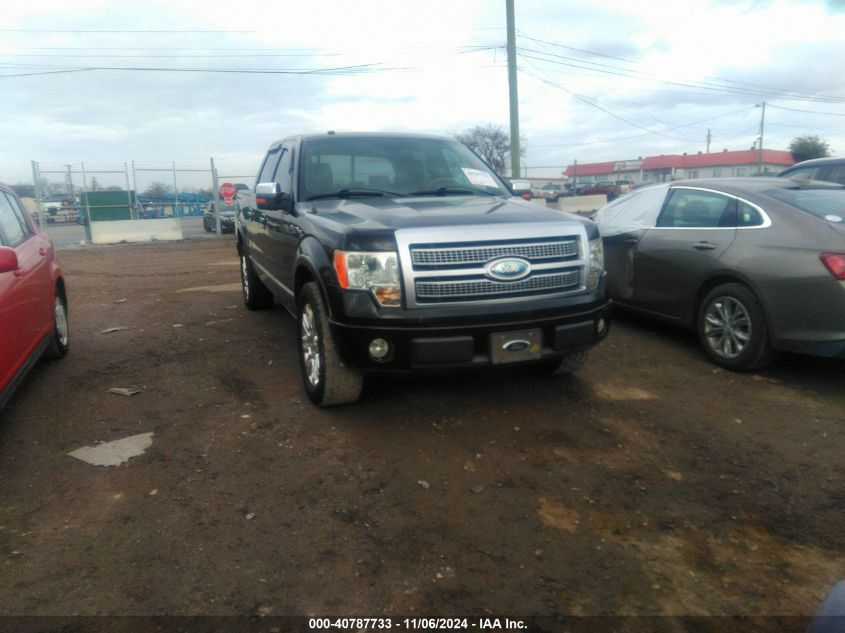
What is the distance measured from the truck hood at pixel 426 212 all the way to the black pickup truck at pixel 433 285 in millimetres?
12

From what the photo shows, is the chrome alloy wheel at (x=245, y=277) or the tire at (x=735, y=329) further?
the chrome alloy wheel at (x=245, y=277)

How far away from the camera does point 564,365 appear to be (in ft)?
16.0

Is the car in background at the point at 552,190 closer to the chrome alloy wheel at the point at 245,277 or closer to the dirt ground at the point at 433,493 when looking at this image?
the chrome alloy wheel at the point at 245,277

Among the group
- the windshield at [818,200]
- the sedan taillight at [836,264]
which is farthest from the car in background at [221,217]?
the sedan taillight at [836,264]

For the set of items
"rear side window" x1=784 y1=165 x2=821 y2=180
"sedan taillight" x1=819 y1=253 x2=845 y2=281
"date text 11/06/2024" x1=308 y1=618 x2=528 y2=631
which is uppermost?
"rear side window" x1=784 y1=165 x2=821 y2=180

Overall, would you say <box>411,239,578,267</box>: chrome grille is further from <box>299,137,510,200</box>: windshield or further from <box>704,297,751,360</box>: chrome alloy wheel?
<box>704,297,751,360</box>: chrome alloy wheel

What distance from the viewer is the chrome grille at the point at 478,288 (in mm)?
3762

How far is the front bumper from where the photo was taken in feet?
12.2

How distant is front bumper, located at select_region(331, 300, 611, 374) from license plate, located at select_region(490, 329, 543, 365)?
0.05ft

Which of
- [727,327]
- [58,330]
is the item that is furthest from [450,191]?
[58,330]

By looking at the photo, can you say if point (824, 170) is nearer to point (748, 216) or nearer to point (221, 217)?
point (748, 216)

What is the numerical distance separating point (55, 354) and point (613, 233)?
5465 millimetres

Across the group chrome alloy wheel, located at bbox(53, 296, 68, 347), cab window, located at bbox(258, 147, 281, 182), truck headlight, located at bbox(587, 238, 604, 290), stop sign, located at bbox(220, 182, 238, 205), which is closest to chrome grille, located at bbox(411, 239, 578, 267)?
truck headlight, located at bbox(587, 238, 604, 290)

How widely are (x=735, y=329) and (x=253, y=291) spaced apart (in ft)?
16.9
